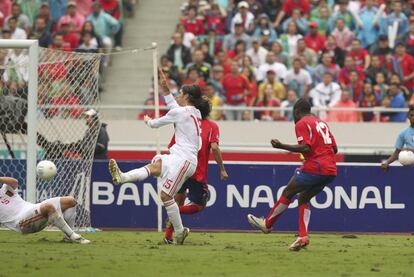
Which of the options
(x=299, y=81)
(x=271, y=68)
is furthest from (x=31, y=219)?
(x=271, y=68)

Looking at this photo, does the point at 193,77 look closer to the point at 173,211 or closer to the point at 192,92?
the point at 192,92

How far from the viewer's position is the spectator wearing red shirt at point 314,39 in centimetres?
2798

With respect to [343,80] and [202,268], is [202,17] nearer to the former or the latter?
[343,80]

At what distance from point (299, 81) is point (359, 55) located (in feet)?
5.41

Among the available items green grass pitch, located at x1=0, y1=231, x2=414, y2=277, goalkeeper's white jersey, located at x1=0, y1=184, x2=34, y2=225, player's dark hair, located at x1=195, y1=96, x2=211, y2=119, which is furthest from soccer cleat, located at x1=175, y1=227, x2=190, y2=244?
goalkeeper's white jersey, located at x1=0, y1=184, x2=34, y2=225

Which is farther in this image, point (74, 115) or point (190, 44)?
point (190, 44)

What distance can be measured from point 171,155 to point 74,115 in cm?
539

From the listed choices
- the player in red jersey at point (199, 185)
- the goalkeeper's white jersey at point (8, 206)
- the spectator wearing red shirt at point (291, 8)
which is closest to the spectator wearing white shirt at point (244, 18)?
the spectator wearing red shirt at point (291, 8)

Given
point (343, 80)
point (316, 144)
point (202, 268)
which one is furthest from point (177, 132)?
point (343, 80)

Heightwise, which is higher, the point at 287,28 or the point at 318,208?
the point at 287,28

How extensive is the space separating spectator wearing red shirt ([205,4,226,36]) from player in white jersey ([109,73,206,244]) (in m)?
12.2

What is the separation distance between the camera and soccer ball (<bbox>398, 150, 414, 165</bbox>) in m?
20.3

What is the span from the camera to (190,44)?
93.2 ft

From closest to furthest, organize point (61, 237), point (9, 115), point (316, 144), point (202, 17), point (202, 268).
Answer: point (202, 268) → point (316, 144) → point (61, 237) → point (9, 115) → point (202, 17)
